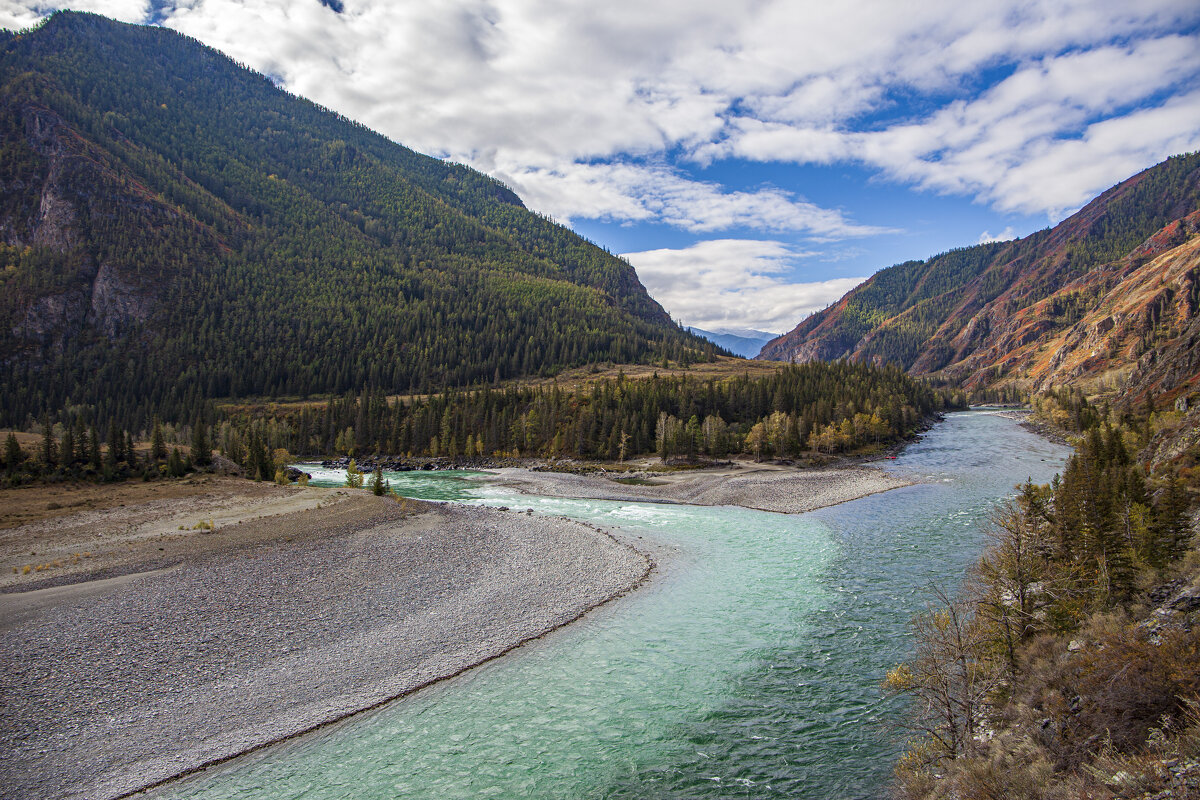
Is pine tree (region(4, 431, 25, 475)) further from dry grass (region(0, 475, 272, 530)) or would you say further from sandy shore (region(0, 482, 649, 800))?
sandy shore (region(0, 482, 649, 800))

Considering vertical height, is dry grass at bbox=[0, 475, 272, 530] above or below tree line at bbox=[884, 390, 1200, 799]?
below

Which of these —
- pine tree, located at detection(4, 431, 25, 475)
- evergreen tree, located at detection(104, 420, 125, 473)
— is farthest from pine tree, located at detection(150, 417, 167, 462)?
pine tree, located at detection(4, 431, 25, 475)

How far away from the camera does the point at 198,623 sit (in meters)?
25.1

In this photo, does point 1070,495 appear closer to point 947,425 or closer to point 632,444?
point 632,444

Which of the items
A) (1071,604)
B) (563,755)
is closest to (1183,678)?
(1071,604)

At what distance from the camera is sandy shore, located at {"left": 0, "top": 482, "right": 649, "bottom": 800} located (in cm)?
Answer: 1745

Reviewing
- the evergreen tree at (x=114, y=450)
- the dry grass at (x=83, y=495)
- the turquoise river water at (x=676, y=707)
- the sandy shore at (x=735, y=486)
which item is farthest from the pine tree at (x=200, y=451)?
the turquoise river water at (x=676, y=707)

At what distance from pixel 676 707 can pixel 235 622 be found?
20992 mm

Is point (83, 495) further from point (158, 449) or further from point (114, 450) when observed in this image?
point (158, 449)

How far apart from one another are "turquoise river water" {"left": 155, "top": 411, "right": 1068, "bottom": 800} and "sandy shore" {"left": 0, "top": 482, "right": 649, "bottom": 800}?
189cm

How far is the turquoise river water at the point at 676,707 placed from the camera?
15.3 metres

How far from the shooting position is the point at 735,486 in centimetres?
6781

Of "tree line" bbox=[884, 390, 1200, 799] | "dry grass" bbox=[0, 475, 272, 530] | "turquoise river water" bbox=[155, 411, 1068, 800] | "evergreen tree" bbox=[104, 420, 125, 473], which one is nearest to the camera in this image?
"tree line" bbox=[884, 390, 1200, 799]

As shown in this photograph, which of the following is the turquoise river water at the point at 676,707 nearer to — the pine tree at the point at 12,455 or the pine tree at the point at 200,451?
the pine tree at the point at 12,455
